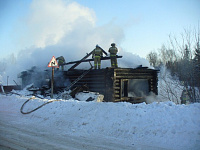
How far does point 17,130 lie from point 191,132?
4.54m

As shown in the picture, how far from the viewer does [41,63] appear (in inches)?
741

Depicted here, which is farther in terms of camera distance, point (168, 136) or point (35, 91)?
point (35, 91)

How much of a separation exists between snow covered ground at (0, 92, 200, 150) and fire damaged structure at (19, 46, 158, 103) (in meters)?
4.38

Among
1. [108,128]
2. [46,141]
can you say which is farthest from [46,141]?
[108,128]

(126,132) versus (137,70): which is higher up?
(137,70)

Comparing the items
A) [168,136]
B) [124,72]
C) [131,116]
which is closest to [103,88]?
[124,72]

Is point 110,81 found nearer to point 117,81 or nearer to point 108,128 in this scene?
point 117,81

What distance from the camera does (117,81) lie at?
10359 mm

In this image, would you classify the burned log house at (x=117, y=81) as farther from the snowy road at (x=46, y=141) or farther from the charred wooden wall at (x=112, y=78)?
Answer: the snowy road at (x=46, y=141)

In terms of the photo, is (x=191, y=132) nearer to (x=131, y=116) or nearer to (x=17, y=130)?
(x=131, y=116)

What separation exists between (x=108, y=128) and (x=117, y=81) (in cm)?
610

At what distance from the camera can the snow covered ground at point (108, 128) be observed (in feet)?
11.6

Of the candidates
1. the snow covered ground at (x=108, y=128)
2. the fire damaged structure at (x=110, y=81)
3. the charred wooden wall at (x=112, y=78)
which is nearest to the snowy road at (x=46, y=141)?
the snow covered ground at (x=108, y=128)

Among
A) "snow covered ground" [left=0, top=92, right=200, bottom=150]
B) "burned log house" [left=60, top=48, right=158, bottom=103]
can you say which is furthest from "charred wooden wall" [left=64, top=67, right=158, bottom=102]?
"snow covered ground" [left=0, top=92, right=200, bottom=150]
